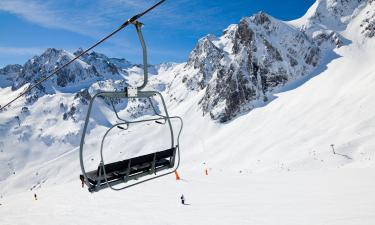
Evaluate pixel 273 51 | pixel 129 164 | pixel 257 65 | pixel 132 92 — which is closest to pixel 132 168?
pixel 129 164

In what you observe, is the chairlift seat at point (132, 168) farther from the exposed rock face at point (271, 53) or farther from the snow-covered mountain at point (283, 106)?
the exposed rock face at point (271, 53)

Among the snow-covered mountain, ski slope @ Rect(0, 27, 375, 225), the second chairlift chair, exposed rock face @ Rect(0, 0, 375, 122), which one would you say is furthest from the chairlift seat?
exposed rock face @ Rect(0, 0, 375, 122)

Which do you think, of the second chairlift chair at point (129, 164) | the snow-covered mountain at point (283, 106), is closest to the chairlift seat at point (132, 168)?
the second chairlift chair at point (129, 164)

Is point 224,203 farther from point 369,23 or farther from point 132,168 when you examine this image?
point 369,23

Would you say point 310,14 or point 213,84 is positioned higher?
point 310,14

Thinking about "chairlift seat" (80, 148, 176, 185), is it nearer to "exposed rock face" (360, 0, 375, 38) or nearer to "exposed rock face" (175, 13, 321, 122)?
"exposed rock face" (175, 13, 321, 122)

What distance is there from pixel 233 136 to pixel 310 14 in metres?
70.8

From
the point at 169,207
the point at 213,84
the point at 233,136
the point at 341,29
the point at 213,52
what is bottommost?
the point at 169,207

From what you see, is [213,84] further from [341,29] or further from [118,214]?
[118,214]

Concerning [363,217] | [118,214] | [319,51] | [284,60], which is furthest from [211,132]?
[363,217]

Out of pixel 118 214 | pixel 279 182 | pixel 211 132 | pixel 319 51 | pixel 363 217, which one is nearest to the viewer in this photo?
pixel 363 217

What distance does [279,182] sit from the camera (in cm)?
3067

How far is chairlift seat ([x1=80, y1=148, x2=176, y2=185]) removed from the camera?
8.59 metres

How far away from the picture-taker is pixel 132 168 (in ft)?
29.9
